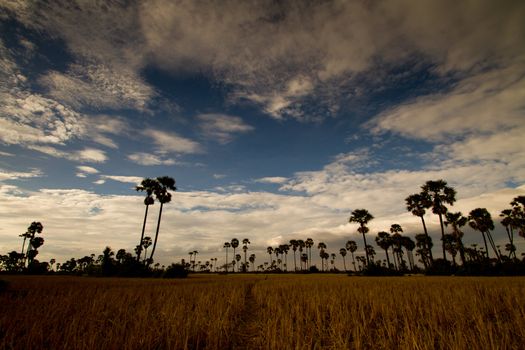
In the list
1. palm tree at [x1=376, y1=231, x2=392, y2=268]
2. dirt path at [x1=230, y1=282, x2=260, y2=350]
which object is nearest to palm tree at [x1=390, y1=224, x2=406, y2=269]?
palm tree at [x1=376, y1=231, x2=392, y2=268]

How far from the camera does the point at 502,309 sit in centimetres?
721

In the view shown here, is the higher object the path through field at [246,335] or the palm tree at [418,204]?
the palm tree at [418,204]

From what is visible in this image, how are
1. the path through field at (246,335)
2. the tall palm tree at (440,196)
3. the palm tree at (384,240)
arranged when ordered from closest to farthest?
the path through field at (246,335), the tall palm tree at (440,196), the palm tree at (384,240)

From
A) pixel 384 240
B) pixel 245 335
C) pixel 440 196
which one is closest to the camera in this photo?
pixel 245 335

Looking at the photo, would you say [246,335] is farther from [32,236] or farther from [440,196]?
[32,236]

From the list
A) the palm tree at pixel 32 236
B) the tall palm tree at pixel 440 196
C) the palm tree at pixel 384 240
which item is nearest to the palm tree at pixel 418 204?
the tall palm tree at pixel 440 196

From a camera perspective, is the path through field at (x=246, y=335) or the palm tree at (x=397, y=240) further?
the palm tree at (x=397, y=240)

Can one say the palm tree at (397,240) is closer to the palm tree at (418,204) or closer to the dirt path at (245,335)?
the palm tree at (418,204)

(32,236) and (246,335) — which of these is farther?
(32,236)

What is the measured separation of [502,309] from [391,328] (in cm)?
511

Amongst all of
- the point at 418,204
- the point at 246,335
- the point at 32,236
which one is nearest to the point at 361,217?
the point at 418,204

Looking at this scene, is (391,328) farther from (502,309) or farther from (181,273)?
(181,273)

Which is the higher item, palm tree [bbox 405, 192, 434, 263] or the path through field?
palm tree [bbox 405, 192, 434, 263]

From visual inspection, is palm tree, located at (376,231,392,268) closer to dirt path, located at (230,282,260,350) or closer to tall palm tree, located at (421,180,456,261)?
tall palm tree, located at (421,180,456,261)
